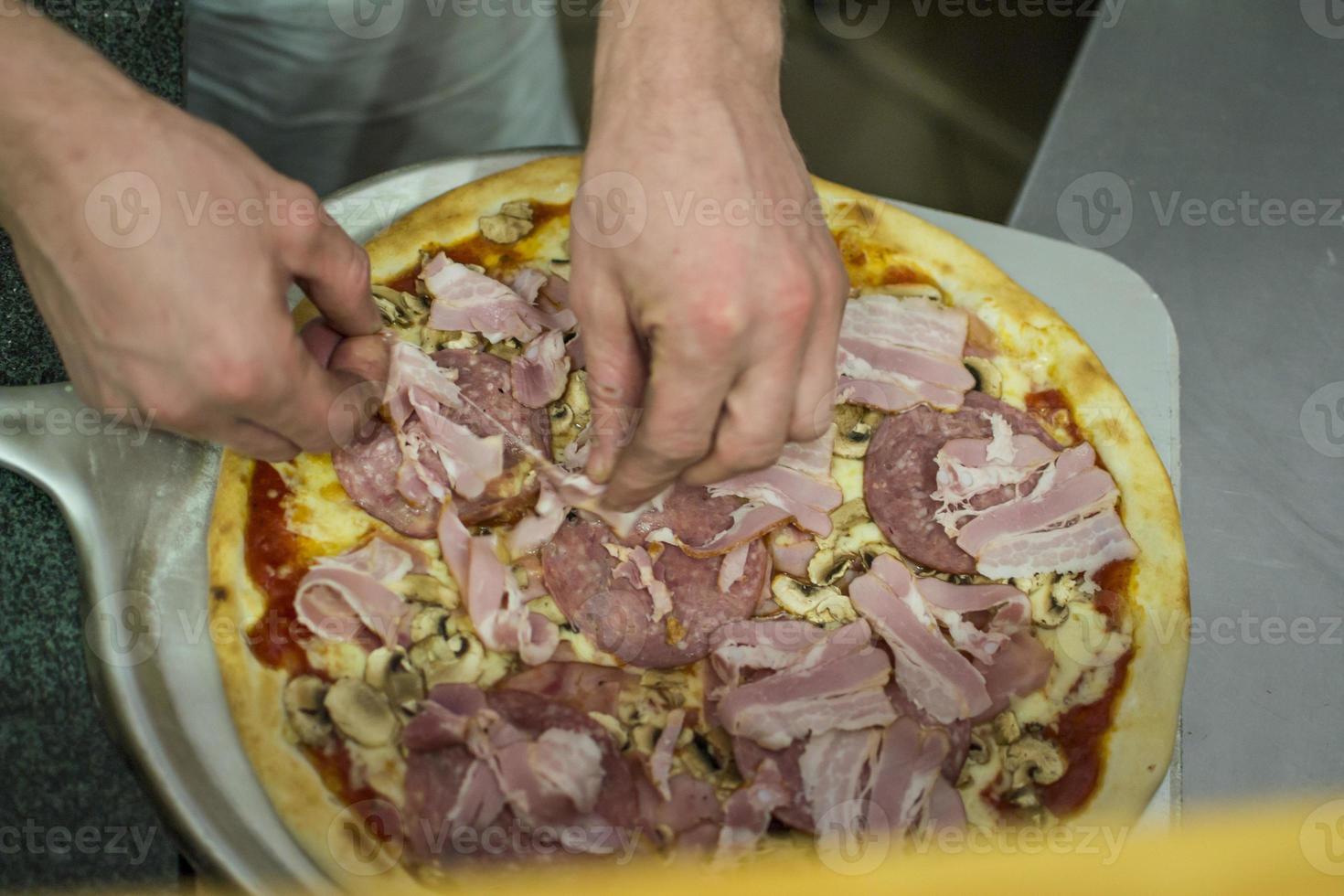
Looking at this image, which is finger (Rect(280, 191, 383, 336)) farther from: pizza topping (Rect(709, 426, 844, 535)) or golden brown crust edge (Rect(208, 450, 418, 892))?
pizza topping (Rect(709, 426, 844, 535))

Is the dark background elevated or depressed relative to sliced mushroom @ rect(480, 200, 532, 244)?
depressed

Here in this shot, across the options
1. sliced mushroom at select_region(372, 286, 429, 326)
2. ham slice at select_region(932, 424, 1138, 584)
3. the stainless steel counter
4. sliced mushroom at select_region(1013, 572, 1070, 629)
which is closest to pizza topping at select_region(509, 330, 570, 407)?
sliced mushroom at select_region(372, 286, 429, 326)

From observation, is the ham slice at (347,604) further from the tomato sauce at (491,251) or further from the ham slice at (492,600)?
the tomato sauce at (491,251)

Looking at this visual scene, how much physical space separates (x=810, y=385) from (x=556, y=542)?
0.38 meters

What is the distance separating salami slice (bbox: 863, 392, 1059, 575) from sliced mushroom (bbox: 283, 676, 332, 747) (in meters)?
0.68

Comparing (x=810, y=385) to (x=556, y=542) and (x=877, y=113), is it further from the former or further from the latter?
(x=877, y=113)

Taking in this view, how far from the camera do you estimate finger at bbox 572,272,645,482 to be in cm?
85

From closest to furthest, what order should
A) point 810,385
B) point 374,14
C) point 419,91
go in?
point 810,385 → point 374,14 → point 419,91

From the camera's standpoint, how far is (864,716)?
1.09 metres

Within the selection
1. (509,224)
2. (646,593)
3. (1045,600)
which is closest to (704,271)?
(646,593)

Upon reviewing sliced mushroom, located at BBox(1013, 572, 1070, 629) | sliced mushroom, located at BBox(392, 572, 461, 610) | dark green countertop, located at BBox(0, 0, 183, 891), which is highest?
sliced mushroom, located at BBox(1013, 572, 1070, 629)

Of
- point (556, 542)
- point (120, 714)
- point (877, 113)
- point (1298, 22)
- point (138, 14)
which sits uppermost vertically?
point (1298, 22)

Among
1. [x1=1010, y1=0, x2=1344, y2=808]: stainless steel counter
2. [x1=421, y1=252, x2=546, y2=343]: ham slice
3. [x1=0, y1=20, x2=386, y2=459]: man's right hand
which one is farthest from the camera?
[x1=1010, y1=0, x2=1344, y2=808]: stainless steel counter

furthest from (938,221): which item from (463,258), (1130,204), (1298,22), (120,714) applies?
(120,714)
